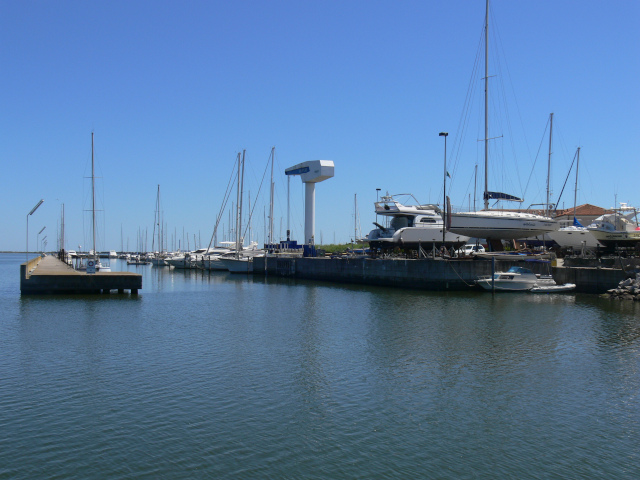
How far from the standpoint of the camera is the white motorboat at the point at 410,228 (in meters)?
62.5

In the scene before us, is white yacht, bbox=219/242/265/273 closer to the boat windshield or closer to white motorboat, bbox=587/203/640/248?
the boat windshield

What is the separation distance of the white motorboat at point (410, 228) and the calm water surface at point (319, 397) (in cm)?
2940

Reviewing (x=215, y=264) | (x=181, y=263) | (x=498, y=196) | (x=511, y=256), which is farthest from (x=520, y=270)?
(x=181, y=263)

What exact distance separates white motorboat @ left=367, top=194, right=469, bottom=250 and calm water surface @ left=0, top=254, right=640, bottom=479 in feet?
96.5

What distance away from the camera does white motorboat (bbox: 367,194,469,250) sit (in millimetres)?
62500

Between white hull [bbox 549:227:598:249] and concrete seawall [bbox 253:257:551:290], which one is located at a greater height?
white hull [bbox 549:227:598:249]

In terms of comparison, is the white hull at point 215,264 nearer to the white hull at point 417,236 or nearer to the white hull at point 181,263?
the white hull at point 181,263

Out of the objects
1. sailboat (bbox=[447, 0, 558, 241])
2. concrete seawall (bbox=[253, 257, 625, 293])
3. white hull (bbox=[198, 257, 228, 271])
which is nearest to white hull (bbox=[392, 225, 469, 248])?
concrete seawall (bbox=[253, 257, 625, 293])

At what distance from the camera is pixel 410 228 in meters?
62.5

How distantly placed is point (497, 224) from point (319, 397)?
129ft

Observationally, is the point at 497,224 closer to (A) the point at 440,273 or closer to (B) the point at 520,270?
(B) the point at 520,270

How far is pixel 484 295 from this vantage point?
45.8 m

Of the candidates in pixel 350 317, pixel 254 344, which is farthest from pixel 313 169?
pixel 254 344

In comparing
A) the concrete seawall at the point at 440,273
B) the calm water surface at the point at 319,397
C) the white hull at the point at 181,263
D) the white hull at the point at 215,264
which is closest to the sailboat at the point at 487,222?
the concrete seawall at the point at 440,273
